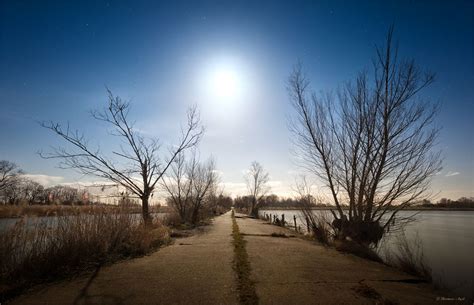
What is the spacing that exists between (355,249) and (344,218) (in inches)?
79.6

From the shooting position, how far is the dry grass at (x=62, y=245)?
417 centimetres

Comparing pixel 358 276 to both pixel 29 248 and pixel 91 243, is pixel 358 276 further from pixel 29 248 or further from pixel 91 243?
pixel 29 248

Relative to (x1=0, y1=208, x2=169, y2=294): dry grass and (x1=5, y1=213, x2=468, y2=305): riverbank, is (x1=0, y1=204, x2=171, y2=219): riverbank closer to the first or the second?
(x1=0, y1=208, x2=169, y2=294): dry grass

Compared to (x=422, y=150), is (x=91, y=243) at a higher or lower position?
lower

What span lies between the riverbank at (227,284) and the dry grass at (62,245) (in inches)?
23.2

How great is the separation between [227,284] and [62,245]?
3426 millimetres

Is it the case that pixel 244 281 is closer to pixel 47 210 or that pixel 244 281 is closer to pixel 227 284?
pixel 227 284

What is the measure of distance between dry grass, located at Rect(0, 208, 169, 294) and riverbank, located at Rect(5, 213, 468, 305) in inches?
23.2

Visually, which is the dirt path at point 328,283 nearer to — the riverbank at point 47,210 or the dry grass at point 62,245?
the dry grass at point 62,245

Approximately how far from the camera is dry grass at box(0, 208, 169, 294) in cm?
417

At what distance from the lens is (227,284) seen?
152 inches

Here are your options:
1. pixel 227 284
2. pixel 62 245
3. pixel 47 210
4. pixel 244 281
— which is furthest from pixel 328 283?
pixel 47 210

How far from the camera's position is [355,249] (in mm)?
7270

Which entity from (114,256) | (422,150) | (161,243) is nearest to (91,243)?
(114,256)
